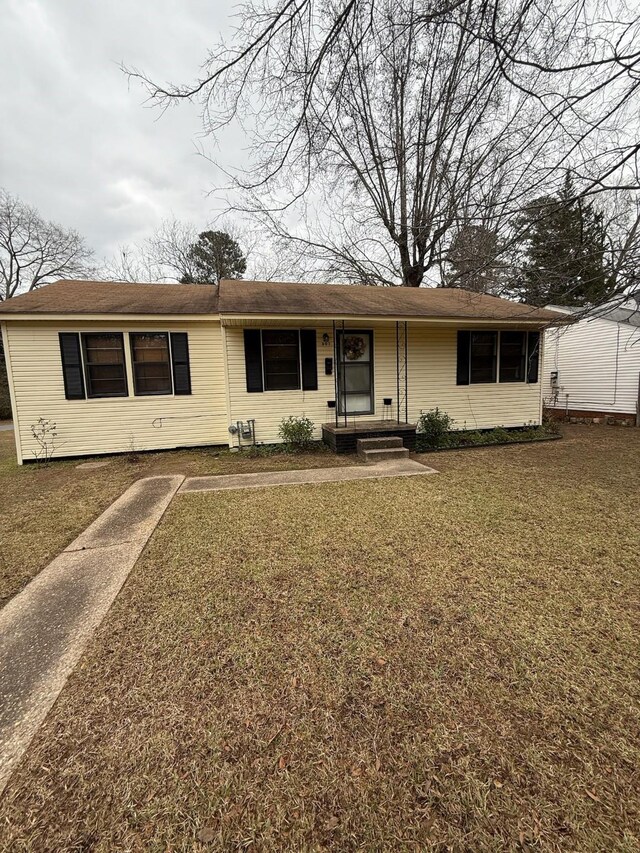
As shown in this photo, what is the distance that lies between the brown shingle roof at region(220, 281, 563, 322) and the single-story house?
46mm

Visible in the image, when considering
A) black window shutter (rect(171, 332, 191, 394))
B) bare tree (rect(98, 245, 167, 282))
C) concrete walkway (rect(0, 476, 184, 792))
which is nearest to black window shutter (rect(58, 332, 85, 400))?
black window shutter (rect(171, 332, 191, 394))

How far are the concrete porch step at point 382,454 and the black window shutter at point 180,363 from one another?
383 cm

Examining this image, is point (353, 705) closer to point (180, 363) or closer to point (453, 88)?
point (453, 88)

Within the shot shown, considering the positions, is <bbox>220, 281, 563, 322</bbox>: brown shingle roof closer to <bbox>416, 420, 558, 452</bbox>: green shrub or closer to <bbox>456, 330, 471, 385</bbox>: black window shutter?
<bbox>456, 330, 471, 385</bbox>: black window shutter

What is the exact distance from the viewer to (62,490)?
17.7 ft

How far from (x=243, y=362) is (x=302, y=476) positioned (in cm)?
305

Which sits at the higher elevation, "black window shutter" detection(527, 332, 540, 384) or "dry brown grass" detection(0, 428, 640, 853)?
"black window shutter" detection(527, 332, 540, 384)

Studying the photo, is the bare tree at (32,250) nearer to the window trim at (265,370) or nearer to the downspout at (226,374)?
the downspout at (226,374)

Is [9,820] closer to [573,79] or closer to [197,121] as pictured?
[197,121]

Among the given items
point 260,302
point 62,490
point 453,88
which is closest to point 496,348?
point 260,302

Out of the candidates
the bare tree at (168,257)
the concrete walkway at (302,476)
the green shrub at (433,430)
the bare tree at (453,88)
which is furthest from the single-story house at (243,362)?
the bare tree at (168,257)

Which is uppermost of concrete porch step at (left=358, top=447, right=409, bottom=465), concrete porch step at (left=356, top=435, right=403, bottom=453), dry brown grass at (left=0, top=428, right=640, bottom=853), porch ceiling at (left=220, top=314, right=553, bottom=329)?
porch ceiling at (left=220, top=314, right=553, bottom=329)

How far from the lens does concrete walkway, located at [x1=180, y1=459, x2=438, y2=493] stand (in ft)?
17.6

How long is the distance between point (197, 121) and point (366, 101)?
2242mm
